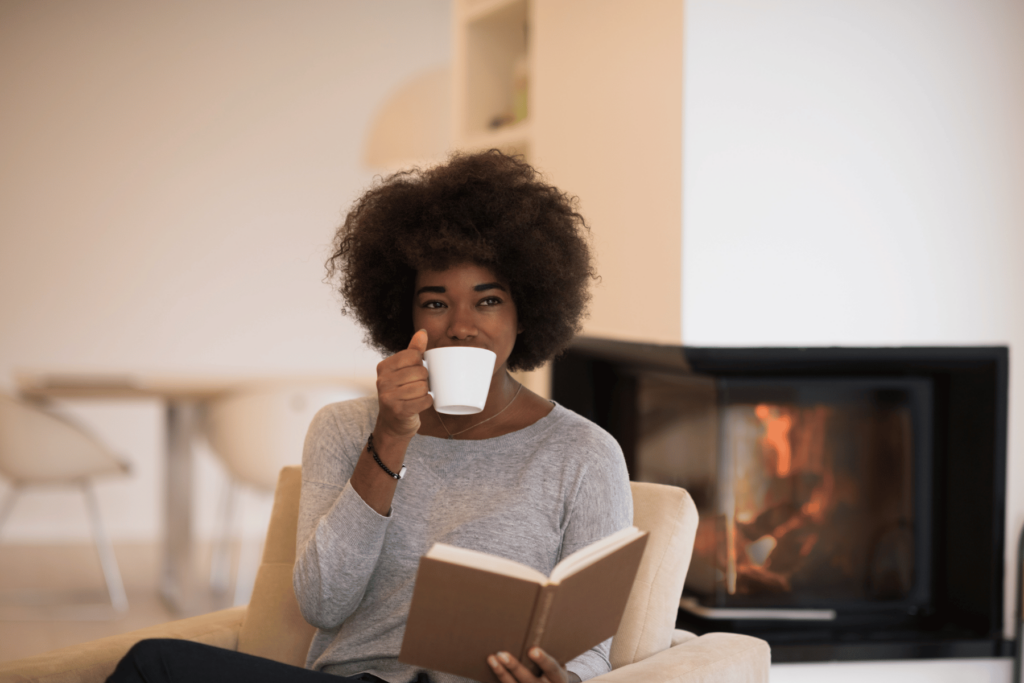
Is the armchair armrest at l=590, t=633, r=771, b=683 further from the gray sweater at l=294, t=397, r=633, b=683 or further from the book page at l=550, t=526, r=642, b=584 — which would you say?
the book page at l=550, t=526, r=642, b=584

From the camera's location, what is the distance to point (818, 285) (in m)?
1.99

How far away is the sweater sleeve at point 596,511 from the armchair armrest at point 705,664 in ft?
0.14

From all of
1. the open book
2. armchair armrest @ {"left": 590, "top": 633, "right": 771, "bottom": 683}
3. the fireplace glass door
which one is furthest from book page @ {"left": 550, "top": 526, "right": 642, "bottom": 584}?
the fireplace glass door

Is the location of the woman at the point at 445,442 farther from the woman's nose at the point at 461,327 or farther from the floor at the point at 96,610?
the floor at the point at 96,610

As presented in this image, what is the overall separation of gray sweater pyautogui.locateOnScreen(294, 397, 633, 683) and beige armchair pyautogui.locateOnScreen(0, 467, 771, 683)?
0.34 ft

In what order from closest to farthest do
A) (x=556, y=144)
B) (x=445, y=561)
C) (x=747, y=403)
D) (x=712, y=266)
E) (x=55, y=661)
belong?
(x=445, y=561) < (x=55, y=661) < (x=712, y=266) < (x=747, y=403) < (x=556, y=144)

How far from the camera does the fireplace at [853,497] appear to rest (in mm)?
2039

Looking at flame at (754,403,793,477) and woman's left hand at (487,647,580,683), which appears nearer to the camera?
woman's left hand at (487,647,580,683)

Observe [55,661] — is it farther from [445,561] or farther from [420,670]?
[445,561]

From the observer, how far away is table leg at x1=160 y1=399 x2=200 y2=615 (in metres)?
3.34

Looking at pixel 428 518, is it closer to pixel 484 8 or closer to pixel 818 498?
pixel 818 498

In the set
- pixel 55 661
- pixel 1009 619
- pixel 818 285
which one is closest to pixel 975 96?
pixel 818 285

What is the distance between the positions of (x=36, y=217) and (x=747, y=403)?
3487mm

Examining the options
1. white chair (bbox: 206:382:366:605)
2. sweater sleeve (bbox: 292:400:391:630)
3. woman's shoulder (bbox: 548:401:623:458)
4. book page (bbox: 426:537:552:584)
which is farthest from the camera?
white chair (bbox: 206:382:366:605)
